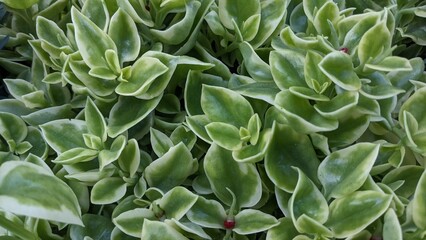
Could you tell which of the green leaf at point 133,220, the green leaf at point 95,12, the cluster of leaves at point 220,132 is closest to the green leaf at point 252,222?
the cluster of leaves at point 220,132

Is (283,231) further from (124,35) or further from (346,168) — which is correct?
(124,35)

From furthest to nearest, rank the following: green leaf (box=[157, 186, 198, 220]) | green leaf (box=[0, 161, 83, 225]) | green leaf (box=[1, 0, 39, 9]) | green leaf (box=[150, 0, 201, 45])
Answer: green leaf (box=[1, 0, 39, 9]), green leaf (box=[150, 0, 201, 45]), green leaf (box=[157, 186, 198, 220]), green leaf (box=[0, 161, 83, 225])

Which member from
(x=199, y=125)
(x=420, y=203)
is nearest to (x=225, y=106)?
(x=199, y=125)

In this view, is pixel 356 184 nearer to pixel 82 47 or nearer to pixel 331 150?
pixel 331 150

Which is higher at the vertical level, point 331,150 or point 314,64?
point 314,64

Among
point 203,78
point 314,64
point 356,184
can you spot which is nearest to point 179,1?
point 203,78

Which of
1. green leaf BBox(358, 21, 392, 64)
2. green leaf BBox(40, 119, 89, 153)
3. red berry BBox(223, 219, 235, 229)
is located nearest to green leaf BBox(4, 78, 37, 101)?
green leaf BBox(40, 119, 89, 153)

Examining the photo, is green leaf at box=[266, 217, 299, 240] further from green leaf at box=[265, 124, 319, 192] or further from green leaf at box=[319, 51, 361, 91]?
green leaf at box=[319, 51, 361, 91]
